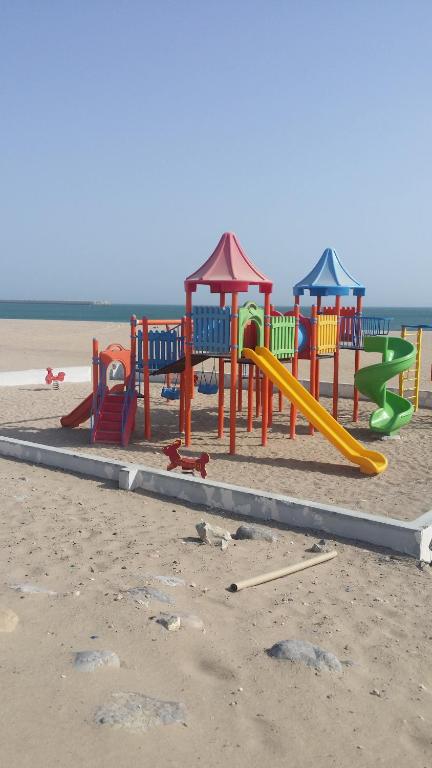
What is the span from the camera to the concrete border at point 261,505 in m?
6.26

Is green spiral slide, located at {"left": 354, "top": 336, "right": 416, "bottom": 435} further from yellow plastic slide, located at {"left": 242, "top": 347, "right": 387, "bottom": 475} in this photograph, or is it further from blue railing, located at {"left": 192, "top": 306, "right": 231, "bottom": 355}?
blue railing, located at {"left": 192, "top": 306, "right": 231, "bottom": 355}

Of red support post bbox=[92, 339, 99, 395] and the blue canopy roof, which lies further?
the blue canopy roof

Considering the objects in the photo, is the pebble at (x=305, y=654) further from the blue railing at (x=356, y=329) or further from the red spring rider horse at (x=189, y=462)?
the blue railing at (x=356, y=329)

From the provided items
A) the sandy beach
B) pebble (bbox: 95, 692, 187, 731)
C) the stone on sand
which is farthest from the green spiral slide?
pebble (bbox: 95, 692, 187, 731)

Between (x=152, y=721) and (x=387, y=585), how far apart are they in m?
2.61

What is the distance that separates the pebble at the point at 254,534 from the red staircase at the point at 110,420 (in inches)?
208

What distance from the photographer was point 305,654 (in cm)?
429

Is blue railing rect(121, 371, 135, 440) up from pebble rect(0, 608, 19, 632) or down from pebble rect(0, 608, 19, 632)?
up

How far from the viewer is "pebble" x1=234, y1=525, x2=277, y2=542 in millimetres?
6508

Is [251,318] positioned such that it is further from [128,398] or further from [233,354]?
[128,398]

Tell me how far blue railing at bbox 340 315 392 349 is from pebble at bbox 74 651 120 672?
10868 millimetres

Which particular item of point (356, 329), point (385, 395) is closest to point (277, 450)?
point (385, 395)

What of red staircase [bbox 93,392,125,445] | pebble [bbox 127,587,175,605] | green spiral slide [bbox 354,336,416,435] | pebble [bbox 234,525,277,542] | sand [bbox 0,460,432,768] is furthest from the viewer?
green spiral slide [bbox 354,336,416,435]

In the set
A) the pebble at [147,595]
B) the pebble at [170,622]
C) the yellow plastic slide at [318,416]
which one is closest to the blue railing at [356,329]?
the yellow plastic slide at [318,416]
